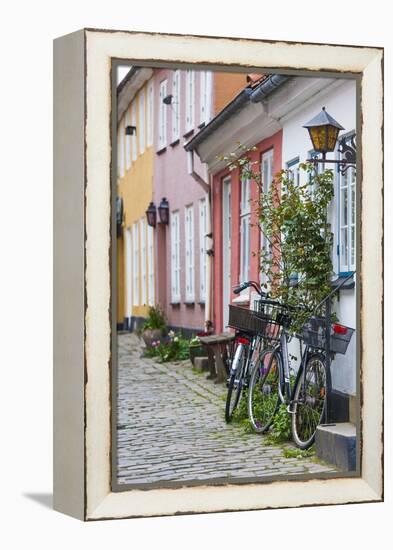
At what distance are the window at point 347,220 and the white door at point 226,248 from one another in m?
0.80

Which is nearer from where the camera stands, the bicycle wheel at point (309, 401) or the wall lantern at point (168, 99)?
the wall lantern at point (168, 99)

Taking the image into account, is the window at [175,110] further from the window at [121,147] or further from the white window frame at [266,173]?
the white window frame at [266,173]

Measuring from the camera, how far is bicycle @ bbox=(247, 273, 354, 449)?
11320 mm

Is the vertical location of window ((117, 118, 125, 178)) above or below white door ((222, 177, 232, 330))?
above

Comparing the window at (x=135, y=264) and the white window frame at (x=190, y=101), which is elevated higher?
the white window frame at (x=190, y=101)

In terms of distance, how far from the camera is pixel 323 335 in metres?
11.4

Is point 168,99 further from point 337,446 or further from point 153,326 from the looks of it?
point 337,446

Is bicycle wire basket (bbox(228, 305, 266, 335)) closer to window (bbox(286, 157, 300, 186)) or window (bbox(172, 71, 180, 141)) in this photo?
window (bbox(286, 157, 300, 186))

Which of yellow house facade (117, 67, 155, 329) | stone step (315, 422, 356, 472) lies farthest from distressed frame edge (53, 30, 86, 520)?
stone step (315, 422, 356, 472)

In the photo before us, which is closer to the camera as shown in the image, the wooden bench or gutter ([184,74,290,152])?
gutter ([184,74,290,152])

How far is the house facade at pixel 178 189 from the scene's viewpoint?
36.0 feet

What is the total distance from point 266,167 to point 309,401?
169cm

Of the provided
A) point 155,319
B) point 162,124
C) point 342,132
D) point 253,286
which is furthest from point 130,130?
point 342,132

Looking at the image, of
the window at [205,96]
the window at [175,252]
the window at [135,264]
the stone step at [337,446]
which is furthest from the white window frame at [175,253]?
the stone step at [337,446]
